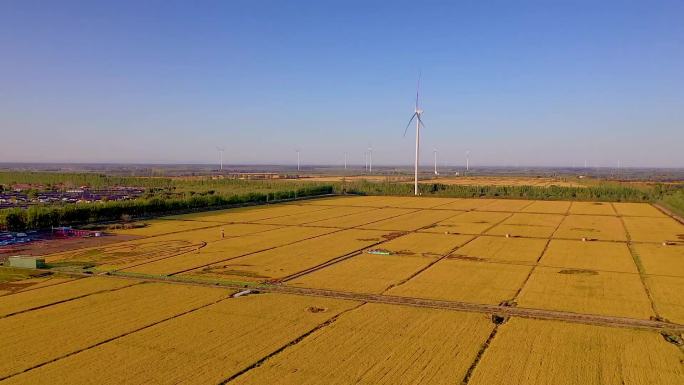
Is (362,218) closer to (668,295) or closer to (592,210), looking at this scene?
(592,210)

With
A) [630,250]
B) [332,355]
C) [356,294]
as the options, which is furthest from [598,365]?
[630,250]

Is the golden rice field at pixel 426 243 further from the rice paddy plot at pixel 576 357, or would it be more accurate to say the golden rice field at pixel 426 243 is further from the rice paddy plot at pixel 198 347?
the rice paddy plot at pixel 576 357

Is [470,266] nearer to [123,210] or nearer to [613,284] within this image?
[613,284]

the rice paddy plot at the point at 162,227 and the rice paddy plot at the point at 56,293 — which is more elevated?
the rice paddy plot at the point at 56,293

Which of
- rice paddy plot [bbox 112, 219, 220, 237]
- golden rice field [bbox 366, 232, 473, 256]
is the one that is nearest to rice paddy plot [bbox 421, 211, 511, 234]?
golden rice field [bbox 366, 232, 473, 256]

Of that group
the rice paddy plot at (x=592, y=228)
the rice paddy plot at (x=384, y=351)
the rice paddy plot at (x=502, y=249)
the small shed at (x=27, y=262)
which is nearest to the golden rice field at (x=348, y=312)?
the rice paddy plot at (x=384, y=351)

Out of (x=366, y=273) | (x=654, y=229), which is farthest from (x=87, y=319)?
(x=654, y=229)
